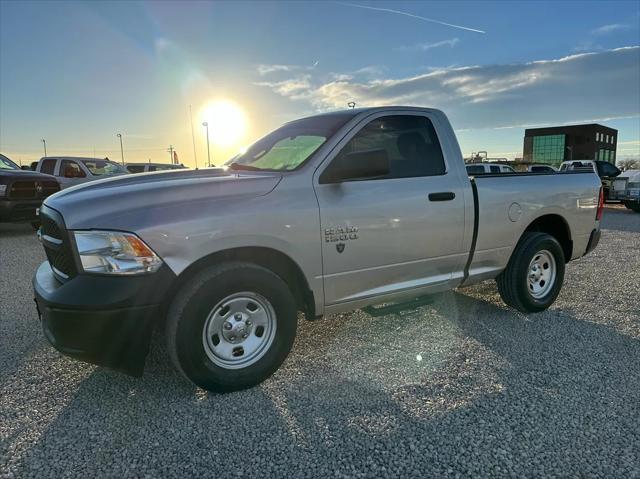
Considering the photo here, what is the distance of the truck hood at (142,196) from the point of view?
2.69 metres

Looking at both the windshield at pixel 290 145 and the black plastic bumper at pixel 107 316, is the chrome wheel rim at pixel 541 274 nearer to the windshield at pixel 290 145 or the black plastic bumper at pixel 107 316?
the windshield at pixel 290 145

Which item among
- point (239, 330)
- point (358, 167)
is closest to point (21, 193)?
point (239, 330)

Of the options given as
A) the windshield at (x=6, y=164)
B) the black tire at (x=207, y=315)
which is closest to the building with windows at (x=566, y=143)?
the windshield at (x=6, y=164)

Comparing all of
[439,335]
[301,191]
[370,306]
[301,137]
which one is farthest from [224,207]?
[439,335]

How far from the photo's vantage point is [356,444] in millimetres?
2506

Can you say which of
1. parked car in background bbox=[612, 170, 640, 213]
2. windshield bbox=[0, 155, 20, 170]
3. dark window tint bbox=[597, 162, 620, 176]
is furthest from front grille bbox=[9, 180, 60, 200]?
dark window tint bbox=[597, 162, 620, 176]

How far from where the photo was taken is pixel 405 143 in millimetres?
3918

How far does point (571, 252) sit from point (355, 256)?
10.1 ft

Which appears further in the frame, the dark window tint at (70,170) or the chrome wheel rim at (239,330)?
the dark window tint at (70,170)

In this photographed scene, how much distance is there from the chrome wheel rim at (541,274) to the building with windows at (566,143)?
83045mm

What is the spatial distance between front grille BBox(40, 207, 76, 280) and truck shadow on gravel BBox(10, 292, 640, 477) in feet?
2.91

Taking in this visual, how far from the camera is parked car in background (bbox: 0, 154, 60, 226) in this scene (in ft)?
30.8

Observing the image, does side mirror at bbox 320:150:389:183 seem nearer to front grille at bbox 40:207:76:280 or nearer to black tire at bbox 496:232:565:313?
front grille at bbox 40:207:76:280

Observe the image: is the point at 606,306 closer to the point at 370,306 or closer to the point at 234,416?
the point at 370,306
